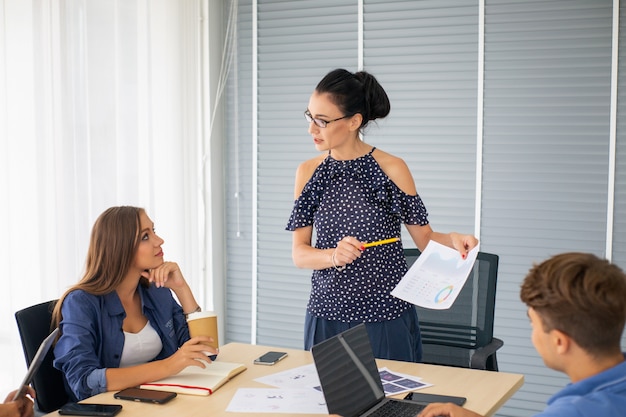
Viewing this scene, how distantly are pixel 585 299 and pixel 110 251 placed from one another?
148 centimetres

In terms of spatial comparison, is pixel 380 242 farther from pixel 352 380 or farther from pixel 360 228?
Result: pixel 352 380

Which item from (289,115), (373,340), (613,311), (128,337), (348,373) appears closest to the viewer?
(613,311)

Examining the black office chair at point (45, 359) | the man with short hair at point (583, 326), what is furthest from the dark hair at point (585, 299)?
the black office chair at point (45, 359)

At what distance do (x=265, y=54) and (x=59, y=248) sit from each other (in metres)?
1.78

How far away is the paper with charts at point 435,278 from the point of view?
8.13 ft

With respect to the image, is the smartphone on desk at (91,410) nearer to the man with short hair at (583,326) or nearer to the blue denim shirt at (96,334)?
the blue denim shirt at (96,334)

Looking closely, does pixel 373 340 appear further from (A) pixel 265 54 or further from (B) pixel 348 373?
(A) pixel 265 54

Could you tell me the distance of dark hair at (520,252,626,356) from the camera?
1616 millimetres

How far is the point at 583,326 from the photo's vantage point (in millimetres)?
1639

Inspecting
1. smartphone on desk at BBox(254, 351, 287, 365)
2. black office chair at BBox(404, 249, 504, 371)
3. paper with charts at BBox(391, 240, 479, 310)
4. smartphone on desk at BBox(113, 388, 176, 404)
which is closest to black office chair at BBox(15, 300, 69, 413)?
smartphone on desk at BBox(113, 388, 176, 404)

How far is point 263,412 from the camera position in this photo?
2.08 m

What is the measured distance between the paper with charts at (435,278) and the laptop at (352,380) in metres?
0.41

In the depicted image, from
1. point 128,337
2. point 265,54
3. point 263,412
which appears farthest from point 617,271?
point 265,54

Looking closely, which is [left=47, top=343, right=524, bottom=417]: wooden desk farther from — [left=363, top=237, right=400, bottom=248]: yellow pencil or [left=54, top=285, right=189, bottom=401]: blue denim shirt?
[left=363, top=237, right=400, bottom=248]: yellow pencil
